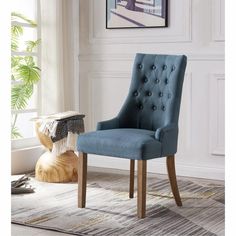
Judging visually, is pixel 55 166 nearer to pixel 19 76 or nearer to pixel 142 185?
pixel 19 76

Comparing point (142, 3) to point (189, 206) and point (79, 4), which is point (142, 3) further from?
point (189, 206)

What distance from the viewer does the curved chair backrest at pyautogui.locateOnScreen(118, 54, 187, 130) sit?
318 cm

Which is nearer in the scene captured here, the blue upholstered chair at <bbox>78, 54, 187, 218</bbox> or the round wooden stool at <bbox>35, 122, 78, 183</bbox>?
the blue upholstered chair at <bbox>78, 54, 187, 218</bbox>

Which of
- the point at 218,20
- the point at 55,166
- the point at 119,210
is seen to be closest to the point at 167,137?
the point at 119,210

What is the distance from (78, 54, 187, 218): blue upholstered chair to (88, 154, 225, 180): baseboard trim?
96cm

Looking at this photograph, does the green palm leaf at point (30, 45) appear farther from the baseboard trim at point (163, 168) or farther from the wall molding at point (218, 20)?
the wall molding at point (218, 20)

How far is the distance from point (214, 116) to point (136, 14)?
1153mm

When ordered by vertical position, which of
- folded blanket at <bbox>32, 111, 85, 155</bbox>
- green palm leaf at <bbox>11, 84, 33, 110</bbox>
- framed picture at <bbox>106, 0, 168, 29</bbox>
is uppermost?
framed picture at <bbox>106, 0, 168, 29</bbox>

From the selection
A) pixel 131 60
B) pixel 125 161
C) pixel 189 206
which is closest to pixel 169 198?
pixel 189 206

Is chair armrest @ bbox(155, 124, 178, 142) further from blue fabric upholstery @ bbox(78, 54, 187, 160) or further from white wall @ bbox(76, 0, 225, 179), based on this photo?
white wall @ bbox(76, 0, 225, 179)

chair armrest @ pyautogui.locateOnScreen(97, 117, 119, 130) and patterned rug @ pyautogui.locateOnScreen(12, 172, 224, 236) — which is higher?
chair armrest @ pyautogui.locateOnScreen(97, 117, 119, 130)

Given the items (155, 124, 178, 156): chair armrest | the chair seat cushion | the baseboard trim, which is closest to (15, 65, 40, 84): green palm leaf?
the baseboard trim

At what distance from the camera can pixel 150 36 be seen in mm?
4379

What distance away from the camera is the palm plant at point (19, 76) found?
4.42m
